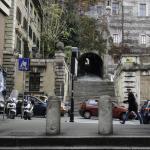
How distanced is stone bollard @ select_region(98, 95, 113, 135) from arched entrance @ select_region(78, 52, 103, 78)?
51926 mm

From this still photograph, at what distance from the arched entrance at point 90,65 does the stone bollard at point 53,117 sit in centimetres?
5188

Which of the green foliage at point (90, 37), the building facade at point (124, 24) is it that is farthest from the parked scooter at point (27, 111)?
the building facade at point (124, 24)

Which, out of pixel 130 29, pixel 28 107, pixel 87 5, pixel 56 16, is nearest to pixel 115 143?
pixel 28 107

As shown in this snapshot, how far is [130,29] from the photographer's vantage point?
6969 cm

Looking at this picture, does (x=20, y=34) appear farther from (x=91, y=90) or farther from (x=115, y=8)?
(x=115, y=8)

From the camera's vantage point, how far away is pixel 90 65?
67.8 metres

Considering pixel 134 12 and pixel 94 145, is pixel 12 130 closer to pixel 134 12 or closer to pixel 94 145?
pixel 94 145

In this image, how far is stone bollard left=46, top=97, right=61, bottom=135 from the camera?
1267 centimetres

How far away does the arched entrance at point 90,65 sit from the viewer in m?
65.2

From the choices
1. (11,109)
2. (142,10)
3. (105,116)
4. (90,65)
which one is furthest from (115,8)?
(105,116)

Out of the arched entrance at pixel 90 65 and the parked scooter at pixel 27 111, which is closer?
the parked scooter at pixel 27 111

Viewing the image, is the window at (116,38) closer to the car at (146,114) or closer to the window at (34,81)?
the window at (34,81)

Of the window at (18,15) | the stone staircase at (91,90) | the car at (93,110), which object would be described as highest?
the window at (18,15)

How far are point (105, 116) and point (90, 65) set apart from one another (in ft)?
181
